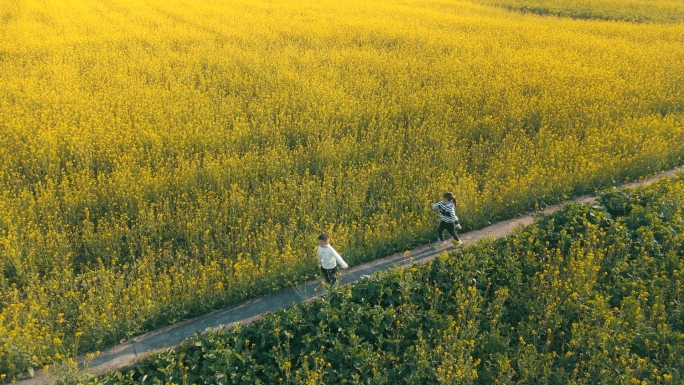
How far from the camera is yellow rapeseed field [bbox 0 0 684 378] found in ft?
17.4

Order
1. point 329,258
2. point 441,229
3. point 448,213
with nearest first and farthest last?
point 329,258 < point 448,213 < point 441,229

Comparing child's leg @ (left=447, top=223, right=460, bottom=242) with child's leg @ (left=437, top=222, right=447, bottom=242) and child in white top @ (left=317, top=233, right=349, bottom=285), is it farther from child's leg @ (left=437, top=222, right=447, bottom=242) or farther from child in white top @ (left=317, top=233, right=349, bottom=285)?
child in white top @ (left=317, top=233, right=349, bottom=285)

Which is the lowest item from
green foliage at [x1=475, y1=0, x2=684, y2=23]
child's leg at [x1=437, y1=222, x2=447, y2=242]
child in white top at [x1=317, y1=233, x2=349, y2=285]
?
child's leg at [x1=437, y1=222, x2=447, y2=242]

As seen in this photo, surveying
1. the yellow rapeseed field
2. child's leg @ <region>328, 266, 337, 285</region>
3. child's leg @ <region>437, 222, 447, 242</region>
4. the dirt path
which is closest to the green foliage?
the yellow rapeseed field

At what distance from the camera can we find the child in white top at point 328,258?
4984 mm

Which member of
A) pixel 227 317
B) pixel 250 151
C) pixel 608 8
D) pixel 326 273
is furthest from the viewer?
pixel 608 8

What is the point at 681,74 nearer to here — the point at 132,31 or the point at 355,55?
the point at 355,55


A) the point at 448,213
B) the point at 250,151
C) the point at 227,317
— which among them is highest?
the point at 448,213

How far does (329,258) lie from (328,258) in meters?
0.01

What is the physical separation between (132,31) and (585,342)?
1685 cm

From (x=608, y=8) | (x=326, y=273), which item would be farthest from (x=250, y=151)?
(x=608, y=8)

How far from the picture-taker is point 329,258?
5.00m

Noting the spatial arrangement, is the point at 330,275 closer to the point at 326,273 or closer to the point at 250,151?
the point at 326,273

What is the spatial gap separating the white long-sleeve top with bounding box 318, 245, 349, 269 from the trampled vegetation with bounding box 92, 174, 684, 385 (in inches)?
12.4
